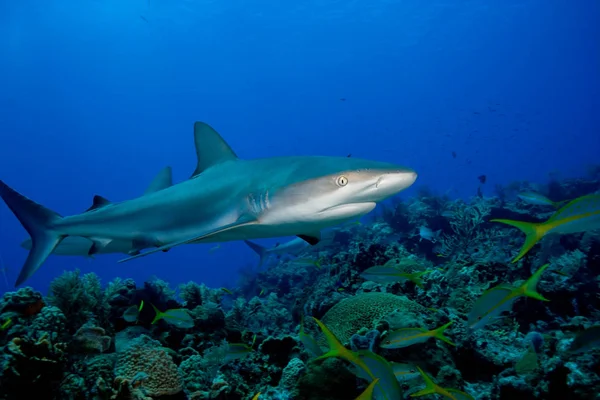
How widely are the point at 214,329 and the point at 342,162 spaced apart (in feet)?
11.8

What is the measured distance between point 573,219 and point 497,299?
1.06 metres

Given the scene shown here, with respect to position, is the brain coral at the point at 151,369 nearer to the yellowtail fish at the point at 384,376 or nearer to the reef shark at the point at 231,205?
the reef shark at the point at 231,205

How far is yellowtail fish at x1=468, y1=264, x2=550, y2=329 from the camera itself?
3.06m

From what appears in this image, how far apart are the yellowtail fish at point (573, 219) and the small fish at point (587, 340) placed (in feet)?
2.76

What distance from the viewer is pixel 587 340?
8.73 ft

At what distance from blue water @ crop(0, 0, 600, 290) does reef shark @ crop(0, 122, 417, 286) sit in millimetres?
56161

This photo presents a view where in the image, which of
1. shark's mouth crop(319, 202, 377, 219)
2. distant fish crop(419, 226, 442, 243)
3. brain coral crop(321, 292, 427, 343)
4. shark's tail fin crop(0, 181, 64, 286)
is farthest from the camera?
distant fish crop(419, 226, 442, 243)

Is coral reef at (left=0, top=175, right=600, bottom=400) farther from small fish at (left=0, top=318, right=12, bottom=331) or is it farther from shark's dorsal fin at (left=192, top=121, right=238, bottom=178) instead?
Result: shark's dorsal fin at (left=192, top=121, right=238, bottom=178)

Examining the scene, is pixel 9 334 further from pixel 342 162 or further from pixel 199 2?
pixel 199 2

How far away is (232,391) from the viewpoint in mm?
3410

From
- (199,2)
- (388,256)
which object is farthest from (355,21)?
(388,256)

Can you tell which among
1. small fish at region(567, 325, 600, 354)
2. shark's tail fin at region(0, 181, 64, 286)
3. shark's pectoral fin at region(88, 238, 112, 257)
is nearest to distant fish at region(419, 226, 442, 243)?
small fish at region(567, 325, 600, 354)

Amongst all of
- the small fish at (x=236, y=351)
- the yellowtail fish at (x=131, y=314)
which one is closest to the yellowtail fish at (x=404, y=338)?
the small fish at (x=236, y=351)

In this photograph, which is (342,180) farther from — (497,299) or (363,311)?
(363,311)
